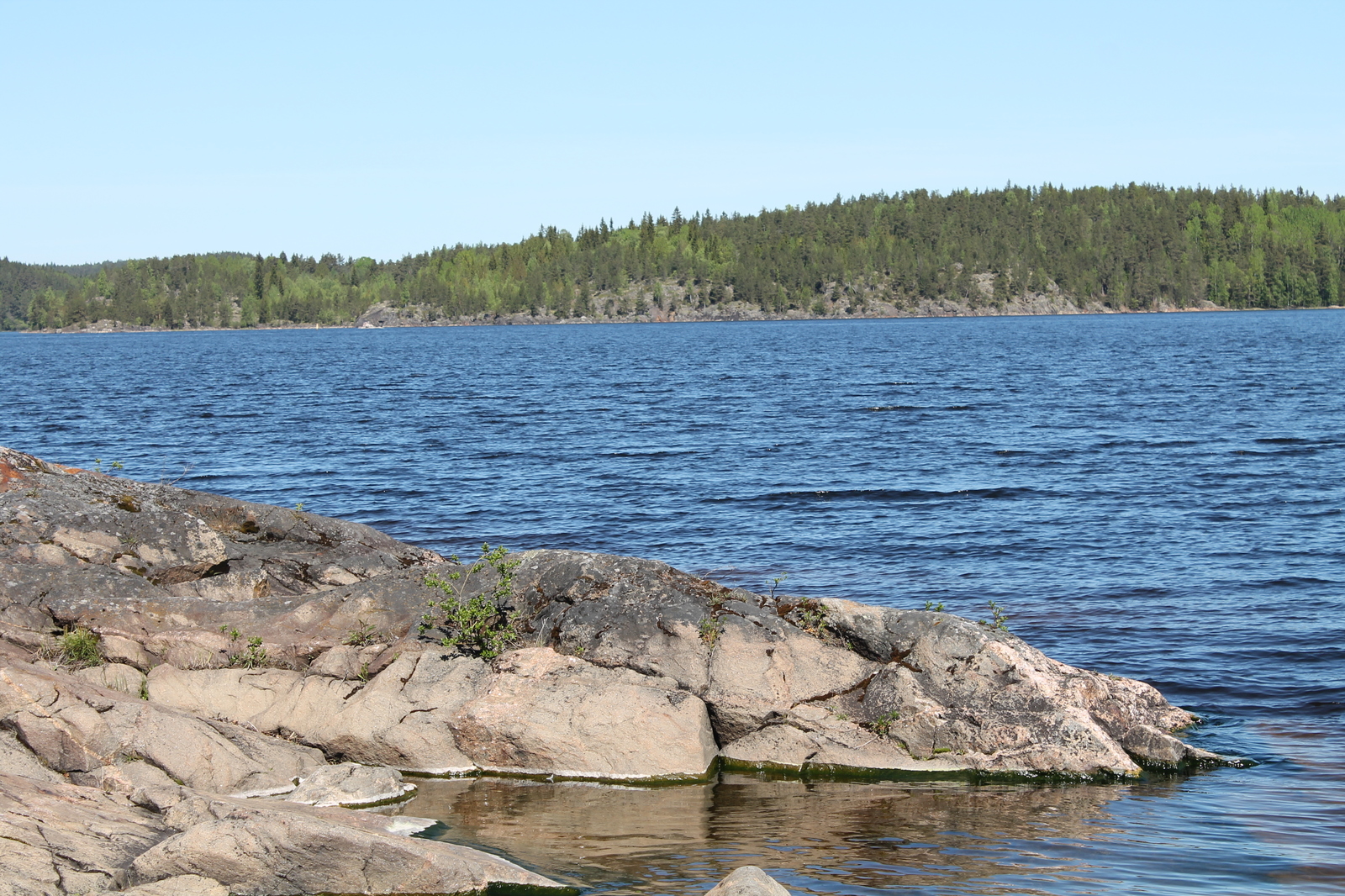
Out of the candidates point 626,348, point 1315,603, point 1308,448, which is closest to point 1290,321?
point 626,348

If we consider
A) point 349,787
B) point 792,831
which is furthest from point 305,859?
point 792,831

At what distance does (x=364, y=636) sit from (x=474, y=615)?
4.50 feet

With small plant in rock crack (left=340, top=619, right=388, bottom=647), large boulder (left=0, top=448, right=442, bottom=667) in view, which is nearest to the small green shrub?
large boulder (left=0, top=448, right=442, bottom=667)

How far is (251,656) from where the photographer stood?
13047mm

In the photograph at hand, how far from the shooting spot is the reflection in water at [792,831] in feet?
31.1

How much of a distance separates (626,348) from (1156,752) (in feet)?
424

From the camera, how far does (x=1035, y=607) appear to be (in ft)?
62.4

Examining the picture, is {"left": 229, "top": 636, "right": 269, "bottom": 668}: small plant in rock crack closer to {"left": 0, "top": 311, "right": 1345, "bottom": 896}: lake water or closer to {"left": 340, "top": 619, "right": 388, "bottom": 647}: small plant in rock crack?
{"left": 340, "top": 619, "right": 388, "bottom": 647}: small plant in rock crack

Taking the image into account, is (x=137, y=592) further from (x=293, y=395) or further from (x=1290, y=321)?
(x=1290, y=321)

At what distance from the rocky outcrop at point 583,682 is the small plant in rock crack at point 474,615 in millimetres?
115

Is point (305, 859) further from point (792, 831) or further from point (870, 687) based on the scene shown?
point (870, 687)

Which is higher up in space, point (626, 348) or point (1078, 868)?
point (626, 348)

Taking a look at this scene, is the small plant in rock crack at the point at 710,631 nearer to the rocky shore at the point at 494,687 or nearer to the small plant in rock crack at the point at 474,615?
the rocky shore at the point at 494,687

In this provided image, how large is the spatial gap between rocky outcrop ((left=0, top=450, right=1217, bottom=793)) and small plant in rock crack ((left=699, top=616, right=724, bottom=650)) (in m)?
0.02
